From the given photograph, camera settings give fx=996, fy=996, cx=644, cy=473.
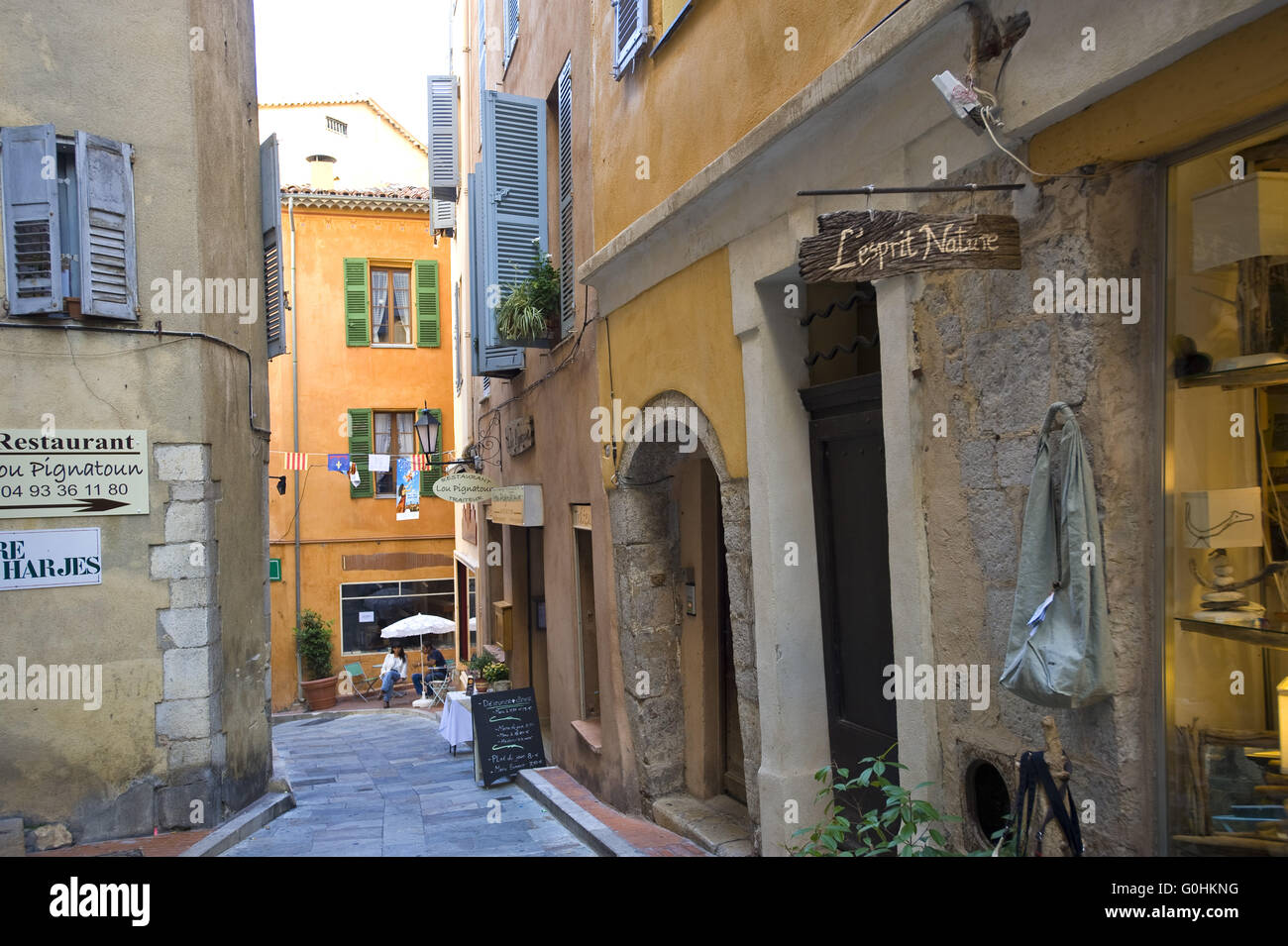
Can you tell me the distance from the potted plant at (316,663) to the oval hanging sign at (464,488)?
10.1 m

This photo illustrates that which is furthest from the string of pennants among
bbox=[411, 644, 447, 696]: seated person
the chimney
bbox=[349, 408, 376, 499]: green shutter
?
the chimney

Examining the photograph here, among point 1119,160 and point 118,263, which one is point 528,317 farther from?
point 1119,160

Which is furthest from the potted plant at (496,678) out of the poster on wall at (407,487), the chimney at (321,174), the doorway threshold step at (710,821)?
the chimney at (321,174)

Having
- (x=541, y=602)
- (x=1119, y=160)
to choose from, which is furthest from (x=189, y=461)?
(x=1119, y=160)

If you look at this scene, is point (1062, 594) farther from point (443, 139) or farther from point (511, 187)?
point (443, 139)

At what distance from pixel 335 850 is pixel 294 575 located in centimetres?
1582

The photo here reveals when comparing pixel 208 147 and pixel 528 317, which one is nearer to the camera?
pixel 208 147

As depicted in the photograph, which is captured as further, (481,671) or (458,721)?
(481,671)

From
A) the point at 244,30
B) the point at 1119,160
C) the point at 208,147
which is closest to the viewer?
the point at 1119,160

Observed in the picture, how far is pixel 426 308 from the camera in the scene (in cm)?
2258

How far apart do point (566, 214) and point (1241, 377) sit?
7.67 metres

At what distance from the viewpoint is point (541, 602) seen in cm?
1279

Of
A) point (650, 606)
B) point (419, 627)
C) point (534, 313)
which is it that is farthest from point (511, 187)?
point (419, 627)

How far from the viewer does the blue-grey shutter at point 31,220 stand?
7.09 meters
